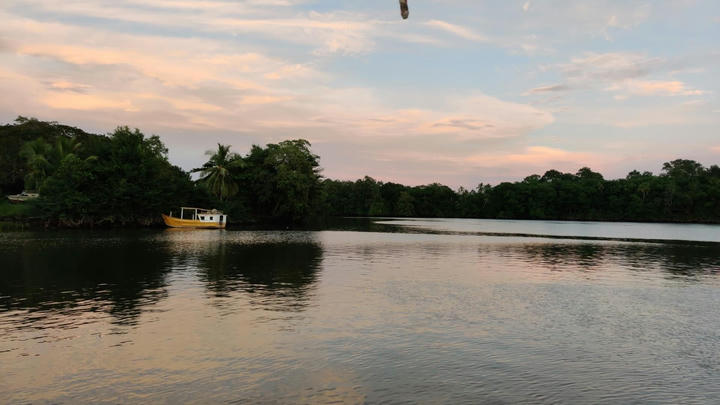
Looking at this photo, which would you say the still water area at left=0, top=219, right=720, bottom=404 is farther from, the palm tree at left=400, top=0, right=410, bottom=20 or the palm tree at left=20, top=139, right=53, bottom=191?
the palm tree at left=20, top=139, right=53, bottom=191

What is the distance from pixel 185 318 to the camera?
1997 cm

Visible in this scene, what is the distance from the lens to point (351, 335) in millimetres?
17938

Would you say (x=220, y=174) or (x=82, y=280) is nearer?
(x=82, y=280)

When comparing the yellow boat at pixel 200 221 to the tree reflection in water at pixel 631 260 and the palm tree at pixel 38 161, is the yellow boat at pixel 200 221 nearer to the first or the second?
the palm tree at pixel 38 161

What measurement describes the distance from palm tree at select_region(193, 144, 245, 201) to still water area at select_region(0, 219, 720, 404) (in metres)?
78.3

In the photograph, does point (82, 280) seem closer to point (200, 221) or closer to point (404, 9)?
point (404, 9)

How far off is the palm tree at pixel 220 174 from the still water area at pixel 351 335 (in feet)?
257

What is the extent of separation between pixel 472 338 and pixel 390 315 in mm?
4517

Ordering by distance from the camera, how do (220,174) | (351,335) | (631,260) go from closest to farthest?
(351,335) < (631,260) < (220,174)

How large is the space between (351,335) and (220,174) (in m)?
102

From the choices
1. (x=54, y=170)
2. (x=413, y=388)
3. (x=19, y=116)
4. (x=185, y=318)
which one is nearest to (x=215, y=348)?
(x=185, y=318)

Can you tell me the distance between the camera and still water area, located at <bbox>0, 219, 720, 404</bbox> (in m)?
12.6

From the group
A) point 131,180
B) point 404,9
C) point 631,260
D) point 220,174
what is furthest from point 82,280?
point 220,174

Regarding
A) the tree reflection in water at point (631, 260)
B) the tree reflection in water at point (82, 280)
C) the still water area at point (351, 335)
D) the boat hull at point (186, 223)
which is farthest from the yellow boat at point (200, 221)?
the tree reflection in water at point (631, 260)
